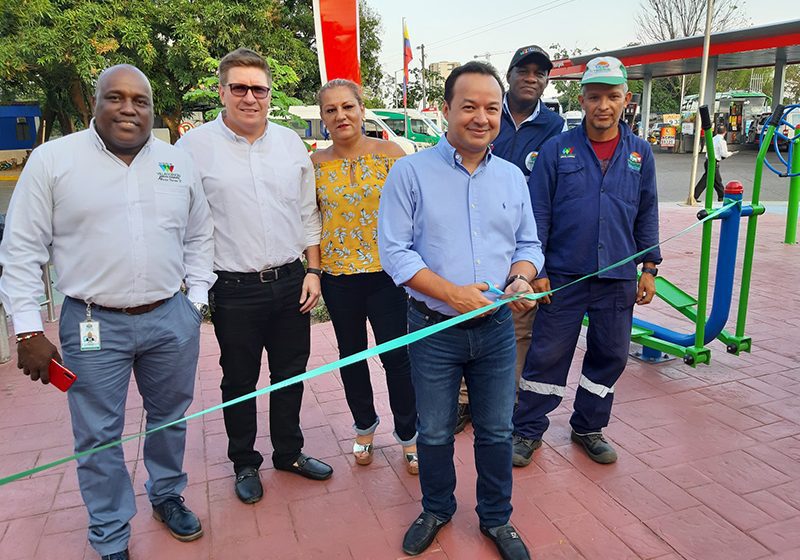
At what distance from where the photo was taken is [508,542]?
2.42 meters

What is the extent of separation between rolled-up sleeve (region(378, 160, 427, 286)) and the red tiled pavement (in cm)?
119

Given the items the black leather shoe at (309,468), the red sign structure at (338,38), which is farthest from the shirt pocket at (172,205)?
the red sign structure at (338,38)

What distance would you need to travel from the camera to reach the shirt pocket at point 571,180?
9.61 ft

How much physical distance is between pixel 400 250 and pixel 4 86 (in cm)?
2374

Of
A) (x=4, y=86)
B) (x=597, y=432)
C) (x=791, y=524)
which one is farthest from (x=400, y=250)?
(x=4, y=86)

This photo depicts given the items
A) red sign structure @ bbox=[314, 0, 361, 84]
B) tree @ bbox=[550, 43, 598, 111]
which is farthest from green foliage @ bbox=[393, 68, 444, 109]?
red sign structure @ bbox=[314, 0, 361, 84]

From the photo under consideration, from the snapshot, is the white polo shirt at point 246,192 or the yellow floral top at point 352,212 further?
the yellow floral top at point 352,212

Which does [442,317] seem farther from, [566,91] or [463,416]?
[566,91]

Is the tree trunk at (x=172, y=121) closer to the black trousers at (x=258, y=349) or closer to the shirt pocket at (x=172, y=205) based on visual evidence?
the black trousers at (x=258, y=349)

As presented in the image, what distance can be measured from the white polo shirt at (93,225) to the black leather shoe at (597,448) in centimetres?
220

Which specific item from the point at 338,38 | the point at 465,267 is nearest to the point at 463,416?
the point at 465,267

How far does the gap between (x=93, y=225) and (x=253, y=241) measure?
0.65m

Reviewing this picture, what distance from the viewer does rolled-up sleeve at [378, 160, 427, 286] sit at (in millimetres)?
2244

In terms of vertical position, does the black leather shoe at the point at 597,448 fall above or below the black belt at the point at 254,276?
below
